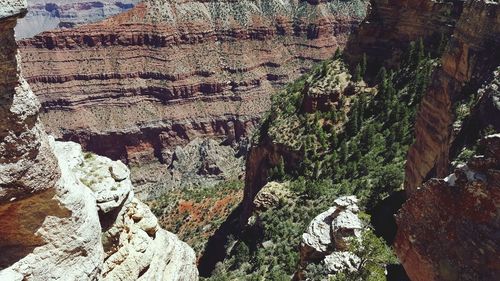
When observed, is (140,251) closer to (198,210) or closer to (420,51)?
(420,51)

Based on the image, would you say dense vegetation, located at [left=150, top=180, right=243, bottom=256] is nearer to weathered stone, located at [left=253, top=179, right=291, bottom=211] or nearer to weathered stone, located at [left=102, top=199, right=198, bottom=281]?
weathered stone, located at [left=253, top=179, right=291, bottom=211]

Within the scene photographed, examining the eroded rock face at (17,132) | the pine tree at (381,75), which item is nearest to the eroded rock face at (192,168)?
the pine tree at (381,75)

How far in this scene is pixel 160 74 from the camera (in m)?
168

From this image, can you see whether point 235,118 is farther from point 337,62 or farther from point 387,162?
point 387,162

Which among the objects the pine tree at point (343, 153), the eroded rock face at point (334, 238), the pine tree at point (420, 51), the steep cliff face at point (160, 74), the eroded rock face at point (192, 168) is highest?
the pine tree at point (420, 51)

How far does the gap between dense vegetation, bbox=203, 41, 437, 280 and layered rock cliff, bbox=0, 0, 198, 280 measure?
72.6ft

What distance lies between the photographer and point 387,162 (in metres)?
52.6

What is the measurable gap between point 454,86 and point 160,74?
14105 cm

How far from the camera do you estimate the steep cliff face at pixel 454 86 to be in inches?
1248

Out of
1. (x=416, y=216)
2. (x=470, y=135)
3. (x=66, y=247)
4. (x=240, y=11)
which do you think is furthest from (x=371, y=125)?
(x=240, y=11)

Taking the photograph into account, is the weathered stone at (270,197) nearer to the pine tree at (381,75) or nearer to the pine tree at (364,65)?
the pine tree at (381,75)

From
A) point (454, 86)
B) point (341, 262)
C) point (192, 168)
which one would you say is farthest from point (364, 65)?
point (192, 168)

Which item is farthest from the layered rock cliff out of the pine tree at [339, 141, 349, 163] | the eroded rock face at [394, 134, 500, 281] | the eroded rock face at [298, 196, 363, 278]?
the pine tree at [339, 141, 349, 163]

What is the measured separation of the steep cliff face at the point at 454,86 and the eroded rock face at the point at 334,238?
6.43 m
